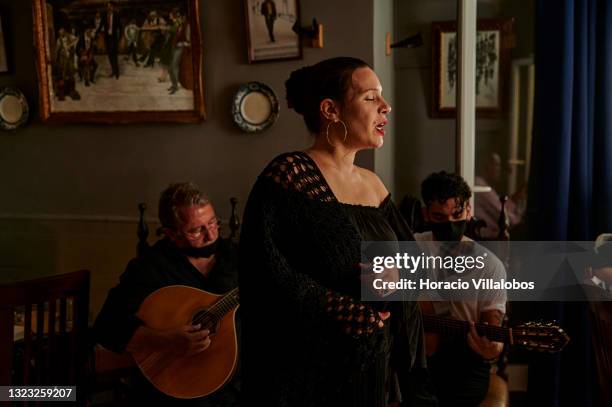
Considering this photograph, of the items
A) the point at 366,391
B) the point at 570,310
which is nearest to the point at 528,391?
the point at 570,310

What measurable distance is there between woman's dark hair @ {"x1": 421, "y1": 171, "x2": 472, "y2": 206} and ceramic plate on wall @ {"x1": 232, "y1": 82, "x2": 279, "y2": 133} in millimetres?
902

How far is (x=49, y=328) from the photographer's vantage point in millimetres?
1672

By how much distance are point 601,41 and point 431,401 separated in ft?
5.56

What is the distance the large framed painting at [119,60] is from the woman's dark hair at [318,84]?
4.58 ft

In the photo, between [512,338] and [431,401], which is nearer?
[431,401]

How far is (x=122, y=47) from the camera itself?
112 inches

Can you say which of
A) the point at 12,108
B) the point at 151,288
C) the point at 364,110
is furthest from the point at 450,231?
the point at 12,108

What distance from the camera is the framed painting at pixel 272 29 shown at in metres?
2.60

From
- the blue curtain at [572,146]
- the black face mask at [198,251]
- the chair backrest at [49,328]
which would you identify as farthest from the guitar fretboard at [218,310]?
the blue curtain at [572,146]

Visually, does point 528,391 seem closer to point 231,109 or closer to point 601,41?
point 601,41

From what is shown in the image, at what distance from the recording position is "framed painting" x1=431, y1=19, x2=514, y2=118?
9.96 ft

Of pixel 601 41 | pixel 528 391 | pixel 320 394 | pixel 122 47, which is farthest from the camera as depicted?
pixel 122 47

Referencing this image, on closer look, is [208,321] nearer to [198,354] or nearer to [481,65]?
[198,354]

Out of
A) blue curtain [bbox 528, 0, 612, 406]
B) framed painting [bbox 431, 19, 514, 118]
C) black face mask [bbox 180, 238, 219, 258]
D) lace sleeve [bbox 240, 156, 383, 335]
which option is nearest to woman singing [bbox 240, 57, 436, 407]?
lace sleeve [bbox 240, 156, 383, 335]
